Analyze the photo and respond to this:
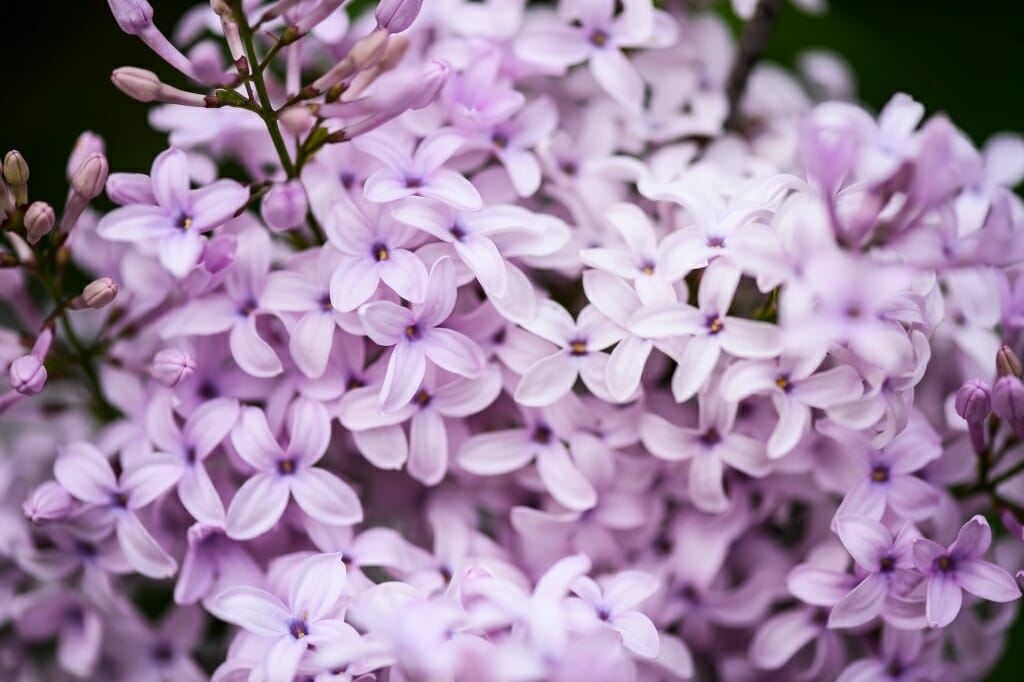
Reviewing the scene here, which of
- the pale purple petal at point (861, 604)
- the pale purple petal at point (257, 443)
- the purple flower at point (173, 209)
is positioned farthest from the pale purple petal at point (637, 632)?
the purple flower at point (173, 209)

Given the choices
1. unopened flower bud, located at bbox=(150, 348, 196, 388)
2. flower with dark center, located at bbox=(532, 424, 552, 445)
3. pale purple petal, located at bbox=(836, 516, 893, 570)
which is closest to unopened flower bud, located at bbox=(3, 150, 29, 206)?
unopened flower bud, located at bbox=(150, 348, 196, 388)

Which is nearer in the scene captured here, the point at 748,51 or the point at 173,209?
the point at 173,209

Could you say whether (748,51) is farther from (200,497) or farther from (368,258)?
(200,497)

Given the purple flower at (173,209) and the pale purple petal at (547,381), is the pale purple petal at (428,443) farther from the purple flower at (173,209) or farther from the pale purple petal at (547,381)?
the purple flower at (173,209)

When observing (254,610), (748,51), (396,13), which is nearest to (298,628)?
(254,610)

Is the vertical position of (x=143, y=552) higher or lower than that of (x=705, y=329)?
lower

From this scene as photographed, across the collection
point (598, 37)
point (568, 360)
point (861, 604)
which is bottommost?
point (861, 604)
